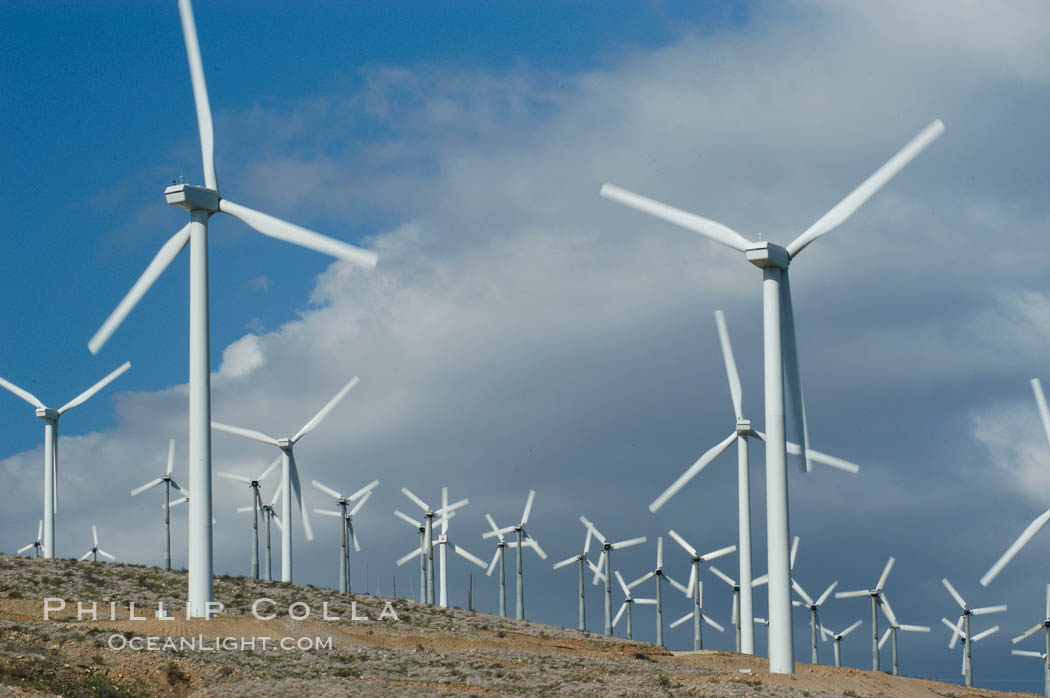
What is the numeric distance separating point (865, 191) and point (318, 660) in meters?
26.1

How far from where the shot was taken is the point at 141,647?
147 ft

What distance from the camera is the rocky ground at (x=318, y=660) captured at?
39.9 metres

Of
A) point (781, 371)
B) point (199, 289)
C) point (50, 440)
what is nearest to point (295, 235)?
point (199, 289)

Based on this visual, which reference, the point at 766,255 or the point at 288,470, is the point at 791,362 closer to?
the point at 766,255

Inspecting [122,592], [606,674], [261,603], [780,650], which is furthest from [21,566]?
[780,650]

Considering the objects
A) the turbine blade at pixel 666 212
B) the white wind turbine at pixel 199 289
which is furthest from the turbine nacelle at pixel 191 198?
→ the turbine blade at pixel 666 212

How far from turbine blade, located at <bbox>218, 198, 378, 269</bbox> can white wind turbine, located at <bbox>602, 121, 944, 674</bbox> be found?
47.5 ft

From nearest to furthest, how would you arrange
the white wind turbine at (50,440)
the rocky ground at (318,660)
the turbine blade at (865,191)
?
1. the rocky ground at (318,660)
2. the turbine blade at (865,191)
3. the white wind turbine at (50,440)

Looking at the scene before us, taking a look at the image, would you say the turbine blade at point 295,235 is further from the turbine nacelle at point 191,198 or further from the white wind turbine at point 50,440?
the white wind turbine at point 50,440

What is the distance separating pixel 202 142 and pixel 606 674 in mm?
28252

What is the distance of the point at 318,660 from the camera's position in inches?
1868

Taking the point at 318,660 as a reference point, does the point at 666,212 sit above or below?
above

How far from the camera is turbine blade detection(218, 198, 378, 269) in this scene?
51.2 meters

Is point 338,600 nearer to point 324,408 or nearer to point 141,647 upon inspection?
point 324,408
